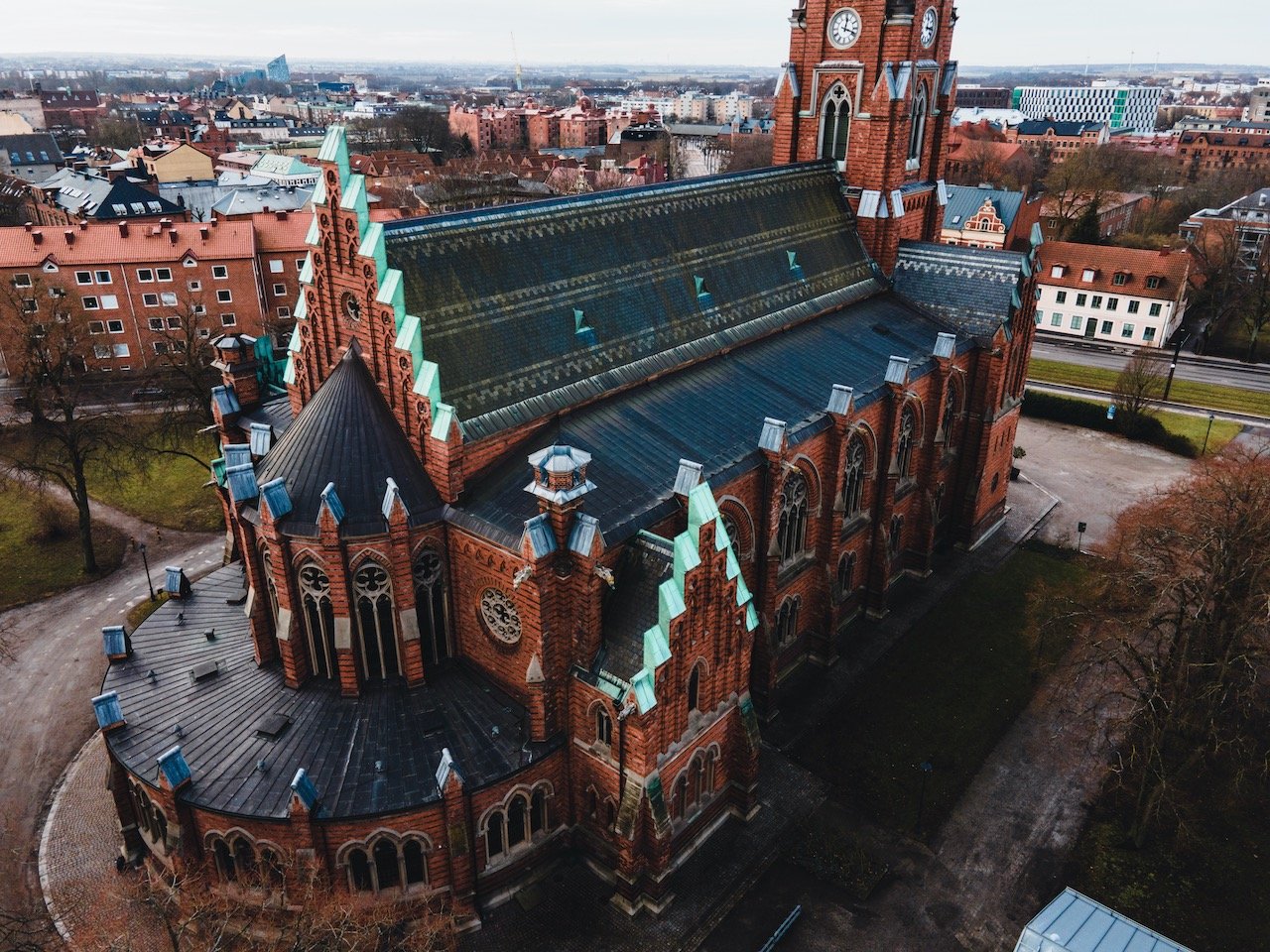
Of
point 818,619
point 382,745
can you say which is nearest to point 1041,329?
point 818,619

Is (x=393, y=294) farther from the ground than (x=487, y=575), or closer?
farther from the ground

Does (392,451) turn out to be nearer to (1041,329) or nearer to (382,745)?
(382,745)

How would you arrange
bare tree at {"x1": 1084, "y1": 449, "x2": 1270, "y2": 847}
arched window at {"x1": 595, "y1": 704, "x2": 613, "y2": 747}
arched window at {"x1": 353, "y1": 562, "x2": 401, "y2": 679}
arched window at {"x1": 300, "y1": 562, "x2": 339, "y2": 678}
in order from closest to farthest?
arched window at {"x1": 595, "y1": 704, "x2": 613, "y2": 747}
arched window at {"x1": 353, "y1": 562, "x2": 401, "y2": 679}
arched window at {"x1": 300, "y1": 562, "x2": 339, "y2": 678}
bare tree at {"x1": 1084, "y1": 449, "x2": 1270, "y2": 847}

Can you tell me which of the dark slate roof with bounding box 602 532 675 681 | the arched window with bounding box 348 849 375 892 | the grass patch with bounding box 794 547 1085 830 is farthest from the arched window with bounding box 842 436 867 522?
the arched window with bounding box 348 849 375 892

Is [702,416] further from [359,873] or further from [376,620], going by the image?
[359,873]

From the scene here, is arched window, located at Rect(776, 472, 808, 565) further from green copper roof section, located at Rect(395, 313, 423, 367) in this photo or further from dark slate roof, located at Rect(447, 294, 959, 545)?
green copper roof section, located at Rect(395, 313, 423, 367)

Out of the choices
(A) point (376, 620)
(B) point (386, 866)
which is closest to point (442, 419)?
(A) point (376, 620)

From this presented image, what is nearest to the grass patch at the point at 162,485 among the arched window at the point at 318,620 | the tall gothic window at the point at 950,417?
the arched window at the point at 318,620

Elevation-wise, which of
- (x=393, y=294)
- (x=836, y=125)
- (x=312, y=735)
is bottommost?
(x=312, y=735)
